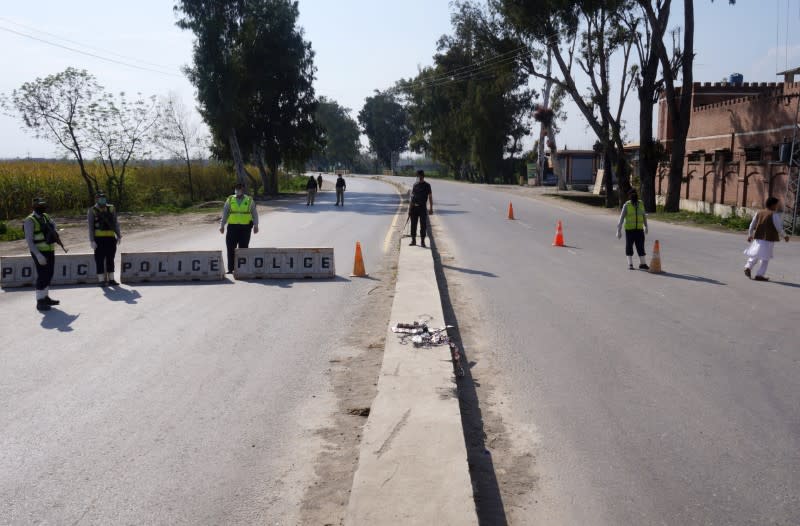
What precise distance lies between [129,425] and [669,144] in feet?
142

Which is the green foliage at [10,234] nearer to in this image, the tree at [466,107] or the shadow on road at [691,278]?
the shadow on road at [691,278]

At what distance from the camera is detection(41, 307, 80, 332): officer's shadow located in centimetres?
958

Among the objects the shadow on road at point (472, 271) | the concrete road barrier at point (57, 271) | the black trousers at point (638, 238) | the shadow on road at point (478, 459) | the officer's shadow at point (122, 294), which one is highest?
the black trousers at point (638, 238)

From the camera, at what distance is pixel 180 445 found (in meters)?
5.51

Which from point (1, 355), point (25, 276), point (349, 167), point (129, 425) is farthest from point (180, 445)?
point (349, 167)

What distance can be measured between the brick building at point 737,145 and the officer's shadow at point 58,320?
2560cm

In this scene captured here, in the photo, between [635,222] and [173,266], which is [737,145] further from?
[173,266]

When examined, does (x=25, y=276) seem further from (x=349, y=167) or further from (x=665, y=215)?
(x=349, y=167)

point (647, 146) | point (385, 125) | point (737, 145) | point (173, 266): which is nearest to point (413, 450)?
point (173, 266)

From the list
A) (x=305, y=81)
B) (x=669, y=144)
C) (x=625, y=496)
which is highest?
(x=305, y=81)

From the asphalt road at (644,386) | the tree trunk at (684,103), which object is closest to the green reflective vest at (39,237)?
the asphalt road at (644,386)

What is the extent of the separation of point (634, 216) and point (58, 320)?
10.9 metres

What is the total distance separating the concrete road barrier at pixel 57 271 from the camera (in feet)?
42.4

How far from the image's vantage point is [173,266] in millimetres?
13508
